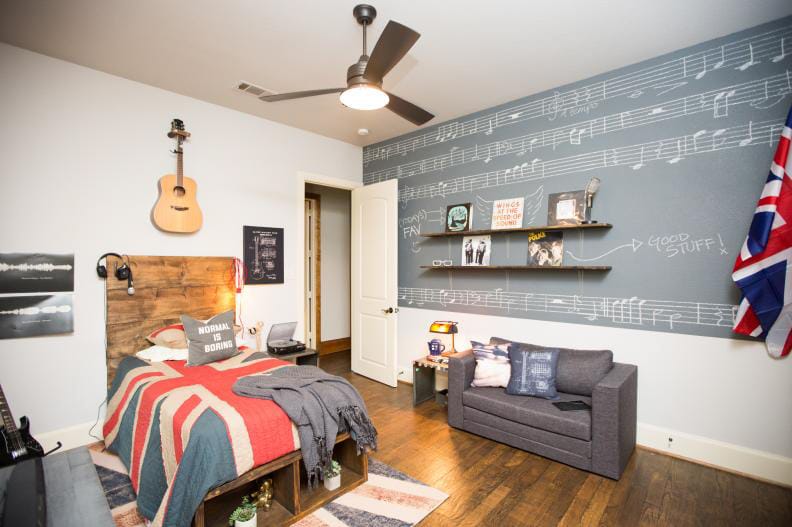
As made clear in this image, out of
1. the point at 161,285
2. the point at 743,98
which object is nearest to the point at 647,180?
the point at 743,98

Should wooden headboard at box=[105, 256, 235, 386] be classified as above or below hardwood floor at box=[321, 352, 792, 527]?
above

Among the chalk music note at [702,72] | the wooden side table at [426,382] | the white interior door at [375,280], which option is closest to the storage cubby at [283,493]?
the wooden side table at [426,382]

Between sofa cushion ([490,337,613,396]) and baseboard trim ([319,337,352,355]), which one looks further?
baseboard trim ([319,337,352,355])

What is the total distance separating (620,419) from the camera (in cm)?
243

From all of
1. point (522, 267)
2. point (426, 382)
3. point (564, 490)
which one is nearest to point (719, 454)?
point (564, 490)

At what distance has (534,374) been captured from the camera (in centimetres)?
294

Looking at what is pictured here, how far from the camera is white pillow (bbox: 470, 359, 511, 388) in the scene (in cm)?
308

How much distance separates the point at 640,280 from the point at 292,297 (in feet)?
10.6

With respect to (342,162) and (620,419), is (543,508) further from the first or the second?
(342,162)

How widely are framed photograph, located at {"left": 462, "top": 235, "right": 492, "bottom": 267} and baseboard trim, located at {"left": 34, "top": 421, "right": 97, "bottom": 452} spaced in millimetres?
3391

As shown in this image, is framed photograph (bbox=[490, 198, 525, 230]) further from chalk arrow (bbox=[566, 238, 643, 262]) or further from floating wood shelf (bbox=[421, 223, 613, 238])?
chalk arrow (bbox=[566, 238, 643, 262])

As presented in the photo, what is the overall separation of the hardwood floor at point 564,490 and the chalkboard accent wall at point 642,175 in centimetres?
94

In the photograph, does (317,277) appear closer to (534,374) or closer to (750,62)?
(534,374)

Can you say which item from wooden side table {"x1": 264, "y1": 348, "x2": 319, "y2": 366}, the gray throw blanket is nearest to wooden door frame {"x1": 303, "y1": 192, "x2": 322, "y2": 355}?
wooden side table {"x1": 264, "y1": 348, "x2": 319, "y2": 366}
